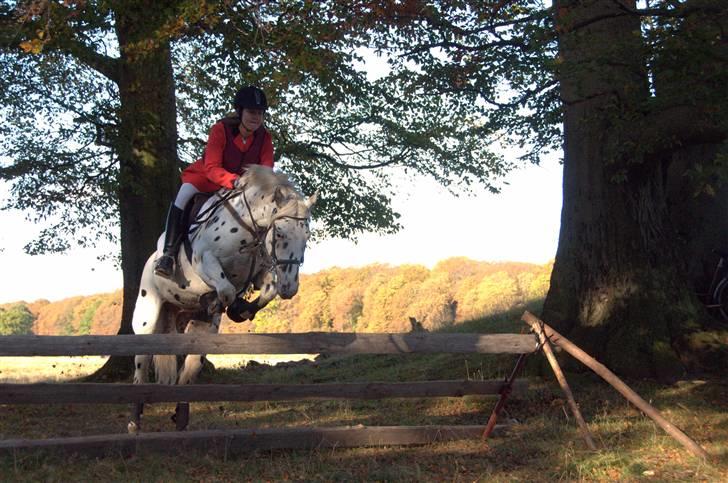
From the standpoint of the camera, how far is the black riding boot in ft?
25.6

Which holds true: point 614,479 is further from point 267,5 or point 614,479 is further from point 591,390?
point 267,5

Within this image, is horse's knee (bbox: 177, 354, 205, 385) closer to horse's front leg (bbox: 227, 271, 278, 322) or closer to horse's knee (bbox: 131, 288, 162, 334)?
horse's knee (bbox: 131, 288, 162, 334)

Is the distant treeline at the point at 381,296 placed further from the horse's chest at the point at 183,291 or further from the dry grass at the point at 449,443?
the horse's chest at the point at 183,291

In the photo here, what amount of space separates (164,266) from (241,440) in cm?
183

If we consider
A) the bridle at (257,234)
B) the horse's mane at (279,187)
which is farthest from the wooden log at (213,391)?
the horse's mane at (279,187)

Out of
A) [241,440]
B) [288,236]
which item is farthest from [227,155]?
[241,440]

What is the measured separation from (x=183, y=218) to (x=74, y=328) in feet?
319

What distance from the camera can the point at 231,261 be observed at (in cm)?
728

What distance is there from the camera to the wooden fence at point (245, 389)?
21.4 feet

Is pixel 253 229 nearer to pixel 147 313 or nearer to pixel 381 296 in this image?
pixel 147 313

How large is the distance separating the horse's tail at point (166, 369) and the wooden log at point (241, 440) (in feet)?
4.12

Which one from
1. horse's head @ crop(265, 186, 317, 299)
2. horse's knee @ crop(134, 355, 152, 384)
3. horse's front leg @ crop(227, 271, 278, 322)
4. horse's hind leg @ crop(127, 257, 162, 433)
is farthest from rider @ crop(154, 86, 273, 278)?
horse's knee @ crop(134, 355, 152, 384)

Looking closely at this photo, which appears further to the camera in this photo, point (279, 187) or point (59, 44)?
point (59, 44)

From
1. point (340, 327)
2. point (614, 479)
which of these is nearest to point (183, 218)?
point (614, 479)
